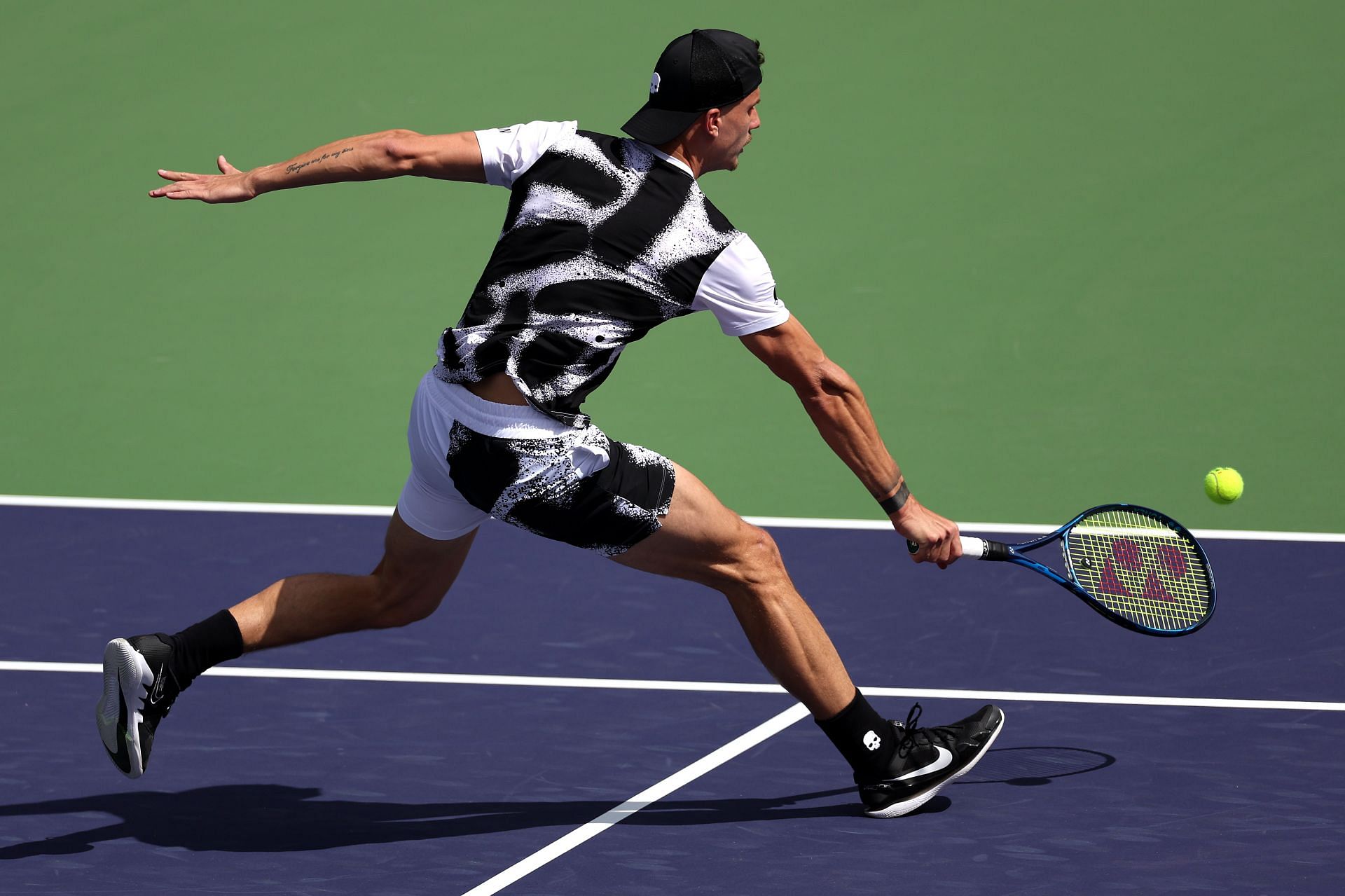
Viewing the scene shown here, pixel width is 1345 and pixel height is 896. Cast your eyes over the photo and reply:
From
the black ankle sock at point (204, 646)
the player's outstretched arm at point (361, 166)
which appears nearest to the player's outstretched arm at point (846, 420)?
the player's outstretched arm at point (361, 166)

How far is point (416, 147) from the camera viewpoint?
4355 mm

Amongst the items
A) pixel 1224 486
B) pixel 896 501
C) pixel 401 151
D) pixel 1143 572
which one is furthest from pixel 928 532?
pixel 1224 486

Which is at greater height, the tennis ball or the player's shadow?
the tennis ball

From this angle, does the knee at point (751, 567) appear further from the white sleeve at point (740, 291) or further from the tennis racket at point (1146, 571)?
the tennis racket at point (1146, 571)

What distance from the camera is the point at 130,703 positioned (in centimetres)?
439

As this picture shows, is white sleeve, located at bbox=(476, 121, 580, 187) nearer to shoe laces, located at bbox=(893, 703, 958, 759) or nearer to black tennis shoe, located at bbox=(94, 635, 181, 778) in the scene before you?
black tennis shoe, located at bbox=(94, 635, 181, 778)

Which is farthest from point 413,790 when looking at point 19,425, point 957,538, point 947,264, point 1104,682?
point 947,264

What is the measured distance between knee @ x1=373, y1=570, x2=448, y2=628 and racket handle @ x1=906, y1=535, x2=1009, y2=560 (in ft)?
3.86

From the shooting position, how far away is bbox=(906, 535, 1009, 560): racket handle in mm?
4633

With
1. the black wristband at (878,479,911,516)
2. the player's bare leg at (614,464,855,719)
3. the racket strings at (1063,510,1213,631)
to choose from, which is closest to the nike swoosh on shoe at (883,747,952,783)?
the player's bare leg at (614,464,855,719)

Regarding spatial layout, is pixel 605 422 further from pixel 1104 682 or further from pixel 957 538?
pixel 957 538

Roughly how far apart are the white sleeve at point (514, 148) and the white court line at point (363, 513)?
10.0 ft

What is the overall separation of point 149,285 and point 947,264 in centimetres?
374

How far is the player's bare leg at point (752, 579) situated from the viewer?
4363 millimetres
